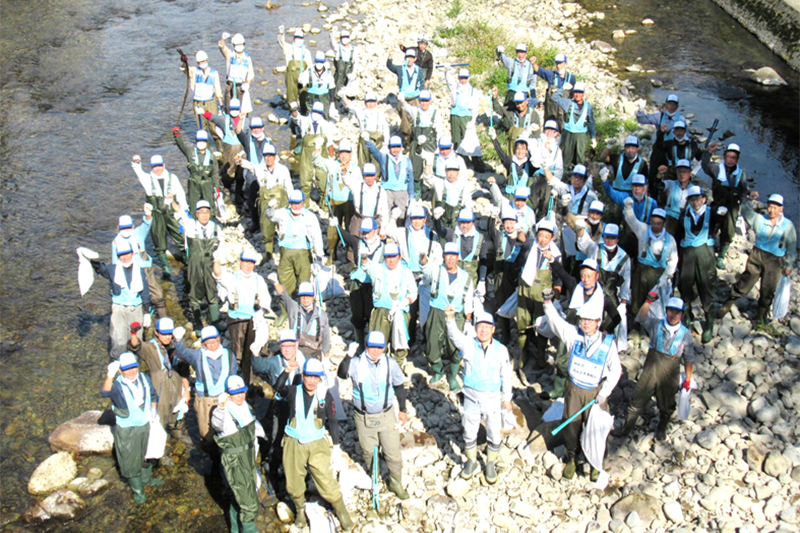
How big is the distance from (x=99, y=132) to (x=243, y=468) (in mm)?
14016

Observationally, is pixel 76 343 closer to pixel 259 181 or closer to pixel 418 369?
pixel 259 181

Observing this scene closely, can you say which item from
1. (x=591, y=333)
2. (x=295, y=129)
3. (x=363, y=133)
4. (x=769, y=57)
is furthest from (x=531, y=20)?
(x=591, y=333)

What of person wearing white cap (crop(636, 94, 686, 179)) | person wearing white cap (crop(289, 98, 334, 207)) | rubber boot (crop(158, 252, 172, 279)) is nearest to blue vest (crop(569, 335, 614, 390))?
person wearing white cap (crop(636, 94, 686, 179))

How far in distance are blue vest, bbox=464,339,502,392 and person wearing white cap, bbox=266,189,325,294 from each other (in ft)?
12.3

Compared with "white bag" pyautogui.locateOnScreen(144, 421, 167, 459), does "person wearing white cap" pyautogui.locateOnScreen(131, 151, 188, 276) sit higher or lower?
higher

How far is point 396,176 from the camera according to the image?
12711 millimetres

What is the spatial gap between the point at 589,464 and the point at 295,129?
1198 cm

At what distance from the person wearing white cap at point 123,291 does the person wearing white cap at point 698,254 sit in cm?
769

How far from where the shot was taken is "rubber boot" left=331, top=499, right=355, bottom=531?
8.52 metres

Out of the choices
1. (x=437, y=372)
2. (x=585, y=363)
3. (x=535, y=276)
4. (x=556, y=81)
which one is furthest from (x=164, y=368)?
(x=556, y=81)

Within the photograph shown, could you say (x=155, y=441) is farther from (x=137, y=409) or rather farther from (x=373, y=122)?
(x=373, y=122)

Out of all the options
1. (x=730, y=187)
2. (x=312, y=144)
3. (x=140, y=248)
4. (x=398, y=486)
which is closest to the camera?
(x=398, y=486)

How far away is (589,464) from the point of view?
9.10 m

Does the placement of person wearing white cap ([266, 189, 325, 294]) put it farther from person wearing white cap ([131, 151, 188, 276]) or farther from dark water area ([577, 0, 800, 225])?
dark water area ([577, 0, 800, 225])
